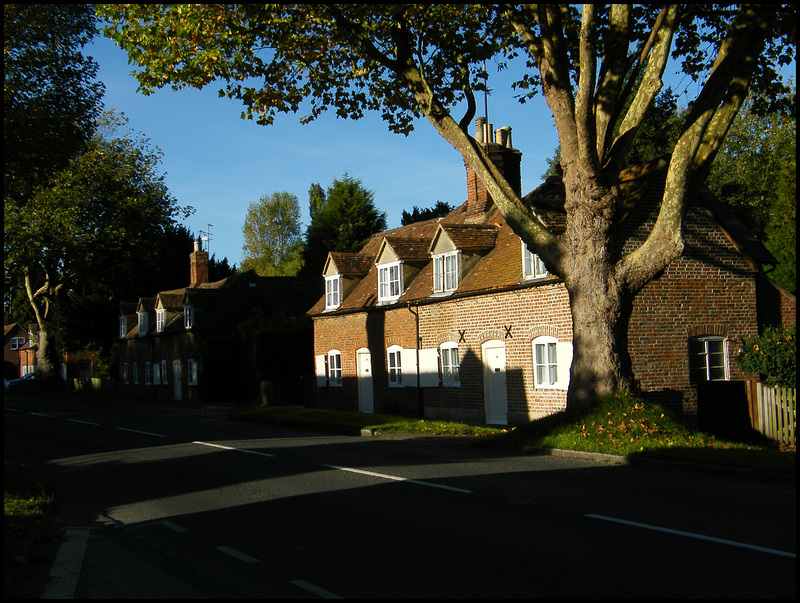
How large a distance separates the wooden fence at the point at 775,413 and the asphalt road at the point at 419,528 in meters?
6.07

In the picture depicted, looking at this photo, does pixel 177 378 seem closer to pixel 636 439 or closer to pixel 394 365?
pixel 394 365

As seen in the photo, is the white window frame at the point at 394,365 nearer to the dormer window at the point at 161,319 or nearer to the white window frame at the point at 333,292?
the white window frame at the point at 333,292

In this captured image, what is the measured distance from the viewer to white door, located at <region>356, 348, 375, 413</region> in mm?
29217

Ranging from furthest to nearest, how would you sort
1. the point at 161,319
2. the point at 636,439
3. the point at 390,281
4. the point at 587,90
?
the point at 161,319, the point at 390,281, the point at 587,90, the point at 636,439

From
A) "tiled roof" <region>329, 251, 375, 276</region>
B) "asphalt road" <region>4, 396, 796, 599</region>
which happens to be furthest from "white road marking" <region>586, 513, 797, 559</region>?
"tiled roof" <region>329, 251, 375, 276</region>

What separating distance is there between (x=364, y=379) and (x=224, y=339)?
13.9m

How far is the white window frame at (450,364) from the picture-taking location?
2459 centimetres

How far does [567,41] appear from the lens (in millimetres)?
16484

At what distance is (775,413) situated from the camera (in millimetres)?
17359

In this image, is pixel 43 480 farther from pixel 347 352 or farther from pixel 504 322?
pixel 347 352

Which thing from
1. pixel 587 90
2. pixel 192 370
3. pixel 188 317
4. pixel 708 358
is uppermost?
Answer: pixel 587 90

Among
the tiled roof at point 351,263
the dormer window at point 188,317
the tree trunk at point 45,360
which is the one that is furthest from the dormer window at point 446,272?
the tree trunk at point 45,360

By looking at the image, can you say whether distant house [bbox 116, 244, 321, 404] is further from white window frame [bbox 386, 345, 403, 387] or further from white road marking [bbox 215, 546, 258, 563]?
white road marking [bbox 215, 546, 258, 563]

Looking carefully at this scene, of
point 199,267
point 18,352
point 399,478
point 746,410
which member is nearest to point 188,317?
point 199,267
